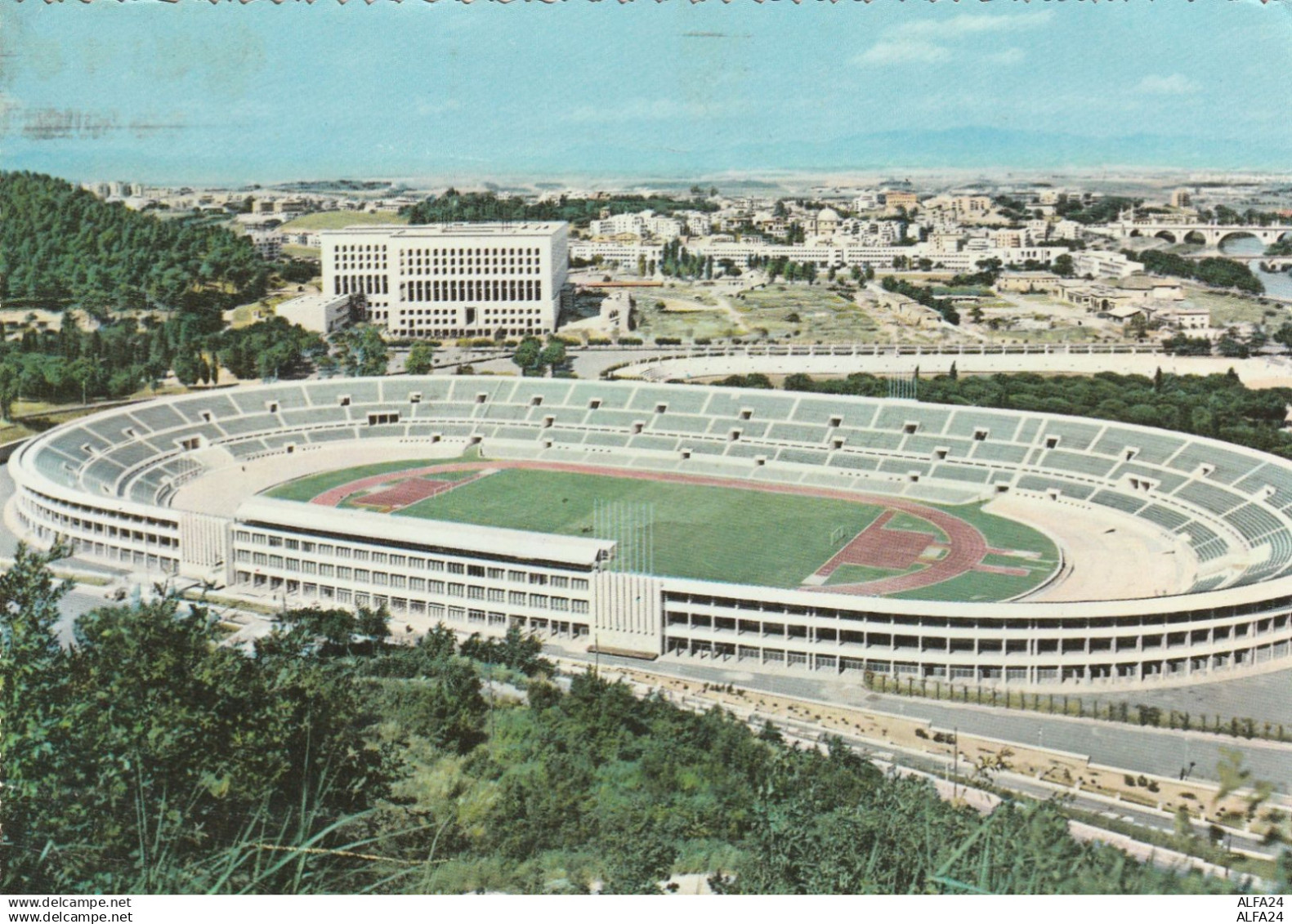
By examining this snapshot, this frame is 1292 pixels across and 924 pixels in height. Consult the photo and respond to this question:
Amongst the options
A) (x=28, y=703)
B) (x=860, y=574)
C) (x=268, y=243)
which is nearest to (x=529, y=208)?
(x=268, y=243)

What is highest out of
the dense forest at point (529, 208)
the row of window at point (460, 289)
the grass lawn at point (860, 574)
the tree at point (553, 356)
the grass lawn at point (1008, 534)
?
the dense forest at point (529, 208)

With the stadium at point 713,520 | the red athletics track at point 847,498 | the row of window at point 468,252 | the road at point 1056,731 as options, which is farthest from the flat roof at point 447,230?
the road at point 1056,731

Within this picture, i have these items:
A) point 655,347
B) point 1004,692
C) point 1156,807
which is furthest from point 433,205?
point 1156,807

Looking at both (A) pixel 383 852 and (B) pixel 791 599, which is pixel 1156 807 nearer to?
(B) pixel 791 599

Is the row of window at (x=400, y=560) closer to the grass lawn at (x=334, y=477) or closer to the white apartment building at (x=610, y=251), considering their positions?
the grass lawn at (x=334, y=477)

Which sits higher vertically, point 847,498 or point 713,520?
point 847,498

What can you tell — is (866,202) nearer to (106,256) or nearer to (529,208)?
(529,208)
